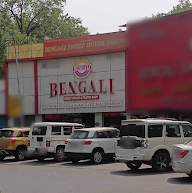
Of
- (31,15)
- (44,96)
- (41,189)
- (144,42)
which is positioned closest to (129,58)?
(144,42)

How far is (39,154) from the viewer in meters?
16.6

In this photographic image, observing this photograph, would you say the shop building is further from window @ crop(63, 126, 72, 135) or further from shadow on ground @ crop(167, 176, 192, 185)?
shadow on ground @ crop(167, 176, 192, 185)

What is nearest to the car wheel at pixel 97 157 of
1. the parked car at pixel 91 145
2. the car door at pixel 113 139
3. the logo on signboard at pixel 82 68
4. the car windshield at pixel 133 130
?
the parked car at pixel 91 145

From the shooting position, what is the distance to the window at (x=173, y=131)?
1263 cm

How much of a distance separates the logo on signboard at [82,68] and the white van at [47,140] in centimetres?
926

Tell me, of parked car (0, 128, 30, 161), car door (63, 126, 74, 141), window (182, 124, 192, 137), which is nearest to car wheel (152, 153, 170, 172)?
window (182, 124, 192, 137)

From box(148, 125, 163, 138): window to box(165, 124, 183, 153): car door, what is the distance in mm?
297

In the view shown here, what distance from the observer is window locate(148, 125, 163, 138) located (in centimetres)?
1215

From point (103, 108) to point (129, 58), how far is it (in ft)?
81.4

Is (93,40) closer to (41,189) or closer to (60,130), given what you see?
(60,130)

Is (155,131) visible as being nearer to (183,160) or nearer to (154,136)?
(154,136)

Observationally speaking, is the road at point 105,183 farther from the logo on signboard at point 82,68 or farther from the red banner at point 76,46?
the red banner at point 76,46

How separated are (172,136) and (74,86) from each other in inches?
564

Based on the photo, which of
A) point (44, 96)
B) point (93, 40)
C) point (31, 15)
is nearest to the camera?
point (93, 40)
